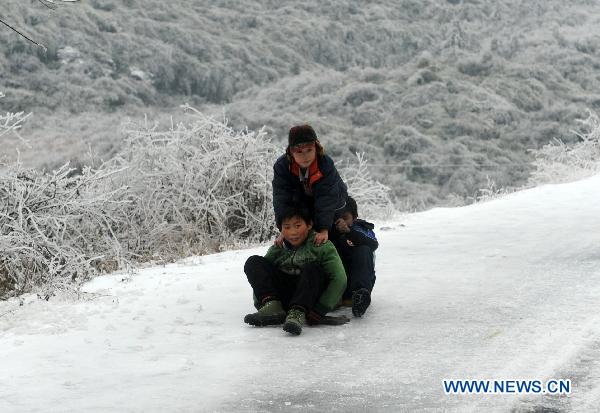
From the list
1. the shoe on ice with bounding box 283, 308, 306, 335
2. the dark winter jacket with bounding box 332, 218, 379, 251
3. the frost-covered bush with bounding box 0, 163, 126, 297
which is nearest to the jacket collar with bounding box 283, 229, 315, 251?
the dark winter jacket with bounding box 332, 218, 379, 251

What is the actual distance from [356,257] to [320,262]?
1.01 feet

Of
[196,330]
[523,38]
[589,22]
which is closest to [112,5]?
[523,38]

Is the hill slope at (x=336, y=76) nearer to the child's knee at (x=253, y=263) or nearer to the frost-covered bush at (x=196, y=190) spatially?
the frost-covered bush at (x=196, y=190)

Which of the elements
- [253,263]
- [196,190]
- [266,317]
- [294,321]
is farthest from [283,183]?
[196,190]

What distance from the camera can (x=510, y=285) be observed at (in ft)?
20.3

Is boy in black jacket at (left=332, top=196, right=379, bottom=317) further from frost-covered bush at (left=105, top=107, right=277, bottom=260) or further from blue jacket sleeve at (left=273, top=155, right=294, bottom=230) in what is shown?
frost-covered bush at (left=105, top=107, right=277, bottom=260)

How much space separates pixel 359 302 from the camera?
5.22 m

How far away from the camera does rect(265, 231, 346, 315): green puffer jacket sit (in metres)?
5.19

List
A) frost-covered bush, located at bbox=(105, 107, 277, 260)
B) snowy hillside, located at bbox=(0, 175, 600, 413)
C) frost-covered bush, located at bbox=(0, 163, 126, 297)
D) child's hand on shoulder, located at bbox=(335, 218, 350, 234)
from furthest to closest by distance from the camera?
frost-covered bush, located at bbox=(105, 107, 277, 260) → frost-covered bush, located at bbox=(0, 163, 126, 297) → child's hand on shoulder, located at bbox=(335, 218, 350, 234) → snowy hillside, located at bbox=(0, 175, 600, 413)

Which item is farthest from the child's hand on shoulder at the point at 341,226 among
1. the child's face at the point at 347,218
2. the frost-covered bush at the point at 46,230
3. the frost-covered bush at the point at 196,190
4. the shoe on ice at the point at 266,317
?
the frost-covered bush at the point at 196,190

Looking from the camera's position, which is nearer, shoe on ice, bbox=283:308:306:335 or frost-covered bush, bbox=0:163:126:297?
shoe on ice, bbox=283:308:306:335

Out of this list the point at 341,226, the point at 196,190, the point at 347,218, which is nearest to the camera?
the point at 341,226

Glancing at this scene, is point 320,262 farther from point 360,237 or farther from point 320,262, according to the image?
point 360,237

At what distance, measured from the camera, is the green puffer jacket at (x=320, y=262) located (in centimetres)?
519
